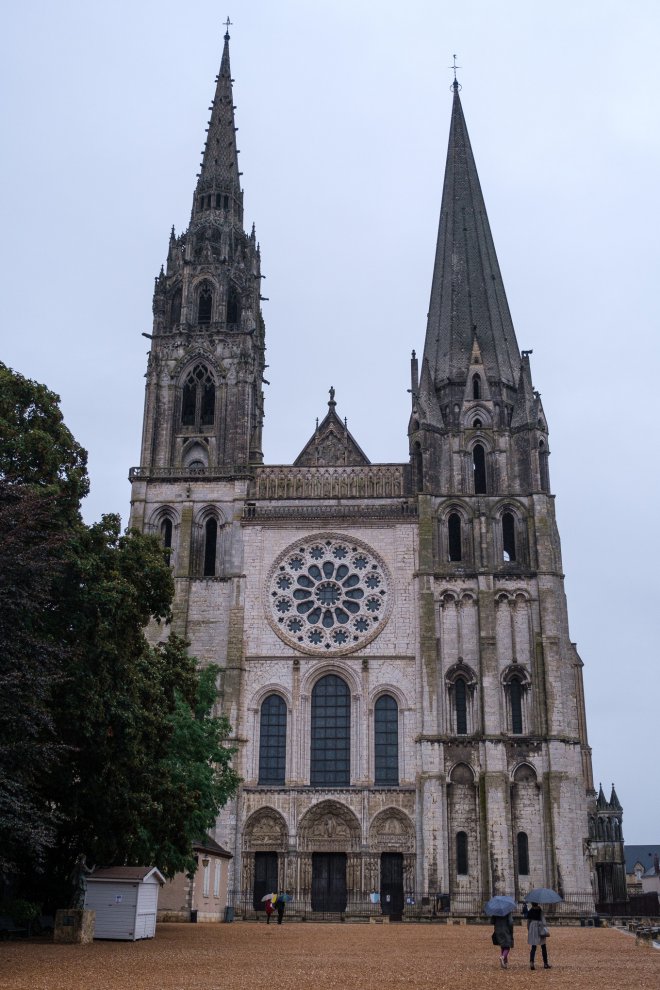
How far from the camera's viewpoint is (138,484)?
154 feet

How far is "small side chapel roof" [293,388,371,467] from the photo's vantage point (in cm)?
4775

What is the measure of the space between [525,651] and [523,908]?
1003cm

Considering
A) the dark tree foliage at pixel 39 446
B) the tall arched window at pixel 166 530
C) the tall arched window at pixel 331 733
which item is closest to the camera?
the dark tree foliage at pixel 39 446

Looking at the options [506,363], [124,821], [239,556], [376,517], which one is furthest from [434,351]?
[124,821]

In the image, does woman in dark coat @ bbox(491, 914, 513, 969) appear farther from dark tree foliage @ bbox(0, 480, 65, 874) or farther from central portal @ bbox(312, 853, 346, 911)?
central portal @ bbox(312, 853, 346, 911)

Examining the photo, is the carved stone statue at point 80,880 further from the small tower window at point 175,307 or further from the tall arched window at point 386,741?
the small tower window at point 175,307

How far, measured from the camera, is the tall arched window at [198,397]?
4956 centimetres

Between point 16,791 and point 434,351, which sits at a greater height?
point 434,351

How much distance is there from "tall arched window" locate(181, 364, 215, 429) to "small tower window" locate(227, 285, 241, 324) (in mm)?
3434

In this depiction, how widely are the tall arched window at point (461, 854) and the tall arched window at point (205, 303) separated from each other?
27.6 metres

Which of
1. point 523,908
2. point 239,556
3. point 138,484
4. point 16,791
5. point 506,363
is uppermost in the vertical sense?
point 506,363

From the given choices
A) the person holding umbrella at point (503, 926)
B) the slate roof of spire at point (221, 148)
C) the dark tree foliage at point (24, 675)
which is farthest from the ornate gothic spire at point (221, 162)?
the person holding umbrella at point (503, 926)

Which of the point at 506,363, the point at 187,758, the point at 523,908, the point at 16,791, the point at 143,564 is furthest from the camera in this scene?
the point at 506,363

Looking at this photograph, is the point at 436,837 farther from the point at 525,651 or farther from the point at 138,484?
the point at 138,484
